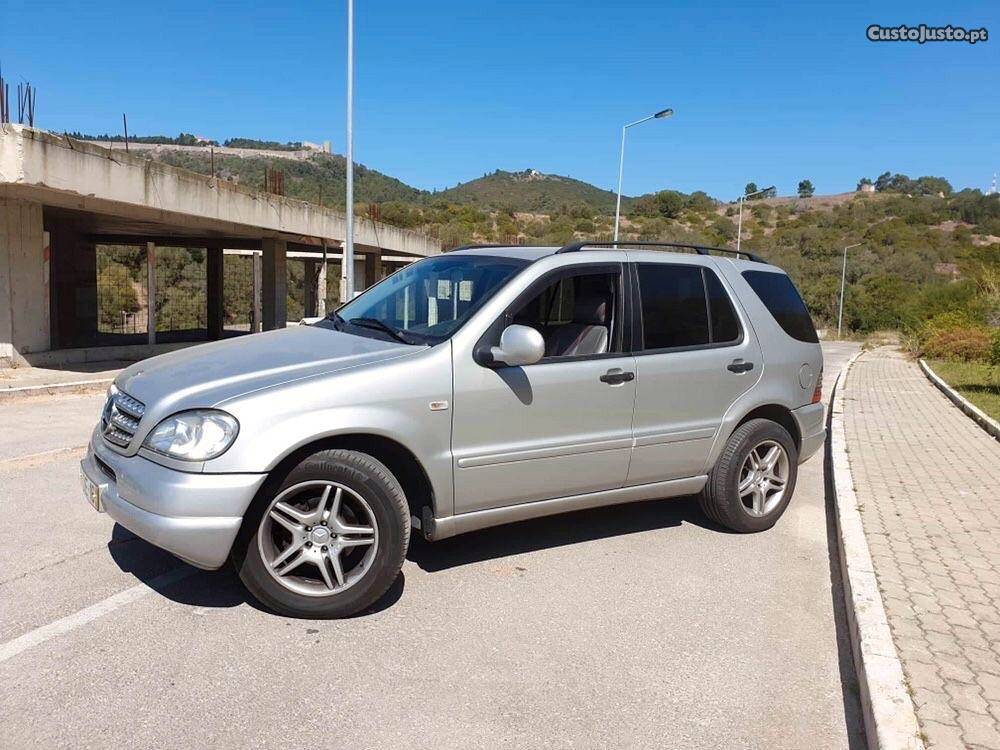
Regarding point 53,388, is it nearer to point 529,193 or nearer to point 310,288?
point 310,288

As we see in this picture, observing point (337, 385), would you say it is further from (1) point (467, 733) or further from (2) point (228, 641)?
(1) point (467, 733)

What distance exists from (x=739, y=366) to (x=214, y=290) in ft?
73.7

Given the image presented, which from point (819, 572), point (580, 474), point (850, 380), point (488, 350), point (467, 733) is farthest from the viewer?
point (850, 380)

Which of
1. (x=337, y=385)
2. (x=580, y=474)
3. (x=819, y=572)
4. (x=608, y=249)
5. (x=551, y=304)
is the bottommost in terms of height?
(x=819, y=572)

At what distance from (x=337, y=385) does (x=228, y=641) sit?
4.19 ft

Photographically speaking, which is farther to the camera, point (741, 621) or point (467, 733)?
point (741, 621)

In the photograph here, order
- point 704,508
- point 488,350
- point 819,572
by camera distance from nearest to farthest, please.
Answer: point 488,350 → point 819,572 → point 704,508

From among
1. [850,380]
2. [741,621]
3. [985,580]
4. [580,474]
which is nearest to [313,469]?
[580,474]

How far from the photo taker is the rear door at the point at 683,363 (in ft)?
16.6

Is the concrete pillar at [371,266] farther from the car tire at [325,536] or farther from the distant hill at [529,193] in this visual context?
the distant hill at [529,193]

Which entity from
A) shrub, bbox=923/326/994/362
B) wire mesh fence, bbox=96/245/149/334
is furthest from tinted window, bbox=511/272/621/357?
wire mesh fence, bbox=96/245/149/334

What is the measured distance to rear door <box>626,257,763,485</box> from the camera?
506cm

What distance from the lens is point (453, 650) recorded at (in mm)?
3828

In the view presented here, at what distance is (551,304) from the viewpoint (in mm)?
5035
